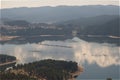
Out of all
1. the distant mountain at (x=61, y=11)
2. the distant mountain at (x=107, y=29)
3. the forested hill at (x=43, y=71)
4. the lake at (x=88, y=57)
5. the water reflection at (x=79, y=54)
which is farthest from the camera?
the distant mountain at (x=61, y=11)

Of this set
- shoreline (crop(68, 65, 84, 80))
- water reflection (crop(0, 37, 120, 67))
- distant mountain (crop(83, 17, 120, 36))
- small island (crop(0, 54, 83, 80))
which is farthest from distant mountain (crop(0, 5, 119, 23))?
small island (crop(0, 54, 83, 80))

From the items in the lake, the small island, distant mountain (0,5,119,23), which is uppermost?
distant mountain (0,5,119,23)

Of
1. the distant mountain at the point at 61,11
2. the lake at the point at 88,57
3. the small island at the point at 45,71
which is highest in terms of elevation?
the distant mountain at the point at 61,11

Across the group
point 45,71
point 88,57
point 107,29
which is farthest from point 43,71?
point 107,29

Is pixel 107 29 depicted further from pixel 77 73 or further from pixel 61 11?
pixel 61 11

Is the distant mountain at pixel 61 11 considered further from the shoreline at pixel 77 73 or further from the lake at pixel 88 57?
the shoreline at pixel 77 73

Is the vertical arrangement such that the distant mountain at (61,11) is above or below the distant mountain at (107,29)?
above

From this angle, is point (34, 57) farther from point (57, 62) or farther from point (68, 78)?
point (68, 78)

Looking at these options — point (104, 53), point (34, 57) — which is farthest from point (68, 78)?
point (104, 53)

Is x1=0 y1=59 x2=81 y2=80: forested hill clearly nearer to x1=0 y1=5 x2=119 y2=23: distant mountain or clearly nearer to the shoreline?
the shoreline

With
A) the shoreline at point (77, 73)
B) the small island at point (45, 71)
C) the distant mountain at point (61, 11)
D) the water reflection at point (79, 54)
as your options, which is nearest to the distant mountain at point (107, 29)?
the water reflection at point (79, 54)
